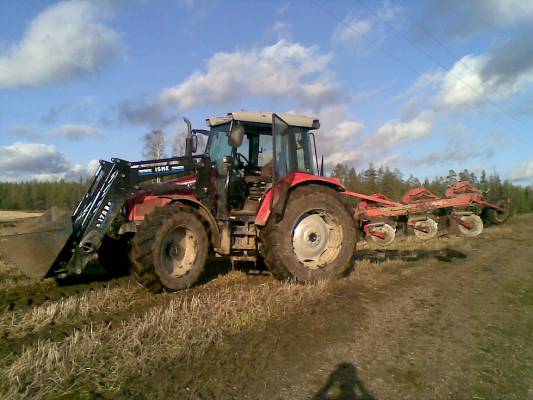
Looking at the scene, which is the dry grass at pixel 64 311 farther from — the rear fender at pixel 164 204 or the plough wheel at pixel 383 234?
the plough wheel at pixel 383 234

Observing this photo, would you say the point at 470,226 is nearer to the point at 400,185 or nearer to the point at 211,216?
the point at 211,216

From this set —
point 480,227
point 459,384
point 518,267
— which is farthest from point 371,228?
point 459,384

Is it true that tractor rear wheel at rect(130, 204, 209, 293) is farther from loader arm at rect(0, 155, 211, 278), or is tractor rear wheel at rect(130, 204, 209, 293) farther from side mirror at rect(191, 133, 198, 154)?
side mirror at rect(191, 133, 198, 154)

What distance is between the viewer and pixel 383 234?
→ 859 centimetres

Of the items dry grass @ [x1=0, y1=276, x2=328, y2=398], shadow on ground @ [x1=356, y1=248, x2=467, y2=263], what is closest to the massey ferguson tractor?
dry grass @ [x1=0, y1=276, x2=328, y2=398]

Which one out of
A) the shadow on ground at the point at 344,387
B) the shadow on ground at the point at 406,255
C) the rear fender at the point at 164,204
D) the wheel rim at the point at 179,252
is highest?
the rear fender at the point at 164,204

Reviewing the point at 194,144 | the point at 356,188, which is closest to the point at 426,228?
the point at 194,144

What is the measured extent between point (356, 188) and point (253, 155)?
32.5 metres

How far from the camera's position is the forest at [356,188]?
4056 cm

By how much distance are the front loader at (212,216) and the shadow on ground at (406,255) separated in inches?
111

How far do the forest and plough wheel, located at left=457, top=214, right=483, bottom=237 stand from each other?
29.1 m

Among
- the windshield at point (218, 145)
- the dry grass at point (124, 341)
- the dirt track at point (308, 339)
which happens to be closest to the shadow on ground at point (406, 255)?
the dirt track at point (308, 339)

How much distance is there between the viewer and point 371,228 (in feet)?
28.3

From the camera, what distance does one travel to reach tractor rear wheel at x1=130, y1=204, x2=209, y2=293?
5.11 meters
